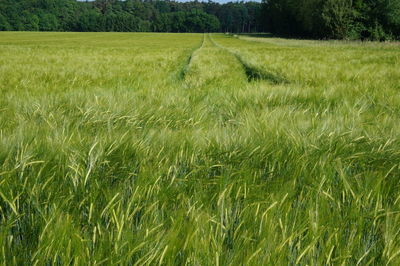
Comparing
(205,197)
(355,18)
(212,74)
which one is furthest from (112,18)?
(205,197)

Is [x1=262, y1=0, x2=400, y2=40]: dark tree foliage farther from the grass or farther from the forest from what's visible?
the grass

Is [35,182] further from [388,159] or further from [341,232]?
[388,159]

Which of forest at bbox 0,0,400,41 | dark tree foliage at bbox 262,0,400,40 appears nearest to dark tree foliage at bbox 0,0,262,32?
forest at bbox 0,0,400,41

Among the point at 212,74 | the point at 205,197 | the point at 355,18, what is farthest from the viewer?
the point at 355,18

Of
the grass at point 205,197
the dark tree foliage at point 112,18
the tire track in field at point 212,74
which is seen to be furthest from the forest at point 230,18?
the grass at point 205,197

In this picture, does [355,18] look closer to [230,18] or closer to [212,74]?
[212,74]

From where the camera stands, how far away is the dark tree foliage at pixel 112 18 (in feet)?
355

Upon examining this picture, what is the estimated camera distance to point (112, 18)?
123125mm

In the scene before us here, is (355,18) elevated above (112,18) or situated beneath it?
situated beneath

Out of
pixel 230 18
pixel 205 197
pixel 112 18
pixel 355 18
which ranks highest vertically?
pixel 230 18

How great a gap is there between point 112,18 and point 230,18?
61402 millimetres

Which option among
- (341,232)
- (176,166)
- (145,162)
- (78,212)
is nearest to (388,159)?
(341,232)

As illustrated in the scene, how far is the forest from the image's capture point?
46344 mm

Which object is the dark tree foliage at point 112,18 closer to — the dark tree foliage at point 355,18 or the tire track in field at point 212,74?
the dark tree foliage at point 355,18
